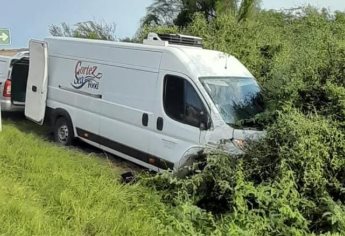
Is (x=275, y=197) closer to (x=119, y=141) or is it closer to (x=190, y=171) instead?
(x=190, y=171)

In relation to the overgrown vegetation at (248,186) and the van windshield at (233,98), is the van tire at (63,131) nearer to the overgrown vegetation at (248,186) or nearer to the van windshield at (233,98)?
the overgrown vegetation at (248,186)

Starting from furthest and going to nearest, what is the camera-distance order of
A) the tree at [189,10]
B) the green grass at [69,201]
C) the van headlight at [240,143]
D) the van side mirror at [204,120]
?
the tree at [189,10]
the van side mirror at [204,120]
the van headlight at [240,143]
the green grass at [69,201]

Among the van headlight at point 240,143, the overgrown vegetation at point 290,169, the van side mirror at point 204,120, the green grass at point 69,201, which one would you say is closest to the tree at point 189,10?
the van side mirror at point 204,120

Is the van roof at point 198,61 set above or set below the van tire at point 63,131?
above

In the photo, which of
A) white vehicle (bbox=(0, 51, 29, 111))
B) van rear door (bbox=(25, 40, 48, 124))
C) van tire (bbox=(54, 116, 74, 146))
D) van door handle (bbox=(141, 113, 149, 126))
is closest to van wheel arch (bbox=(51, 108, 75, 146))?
van tire (bbox=(54, 116, 74, 146))

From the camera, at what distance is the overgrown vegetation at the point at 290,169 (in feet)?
18.7

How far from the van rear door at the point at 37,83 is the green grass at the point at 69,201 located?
12.3ft

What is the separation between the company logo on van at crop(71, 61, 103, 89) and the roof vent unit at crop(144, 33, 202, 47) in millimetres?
1258

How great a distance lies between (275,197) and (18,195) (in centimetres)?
295

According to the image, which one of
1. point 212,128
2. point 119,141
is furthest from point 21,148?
point 212,128

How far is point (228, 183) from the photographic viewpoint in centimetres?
609

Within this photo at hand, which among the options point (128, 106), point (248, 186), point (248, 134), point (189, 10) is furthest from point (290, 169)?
point (189, 10)

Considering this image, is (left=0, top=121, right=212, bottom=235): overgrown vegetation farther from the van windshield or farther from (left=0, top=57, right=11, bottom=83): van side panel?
(left=0, top=57, right=11, bottom=83): van side panel

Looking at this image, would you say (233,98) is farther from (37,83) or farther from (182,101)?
(37,83)
